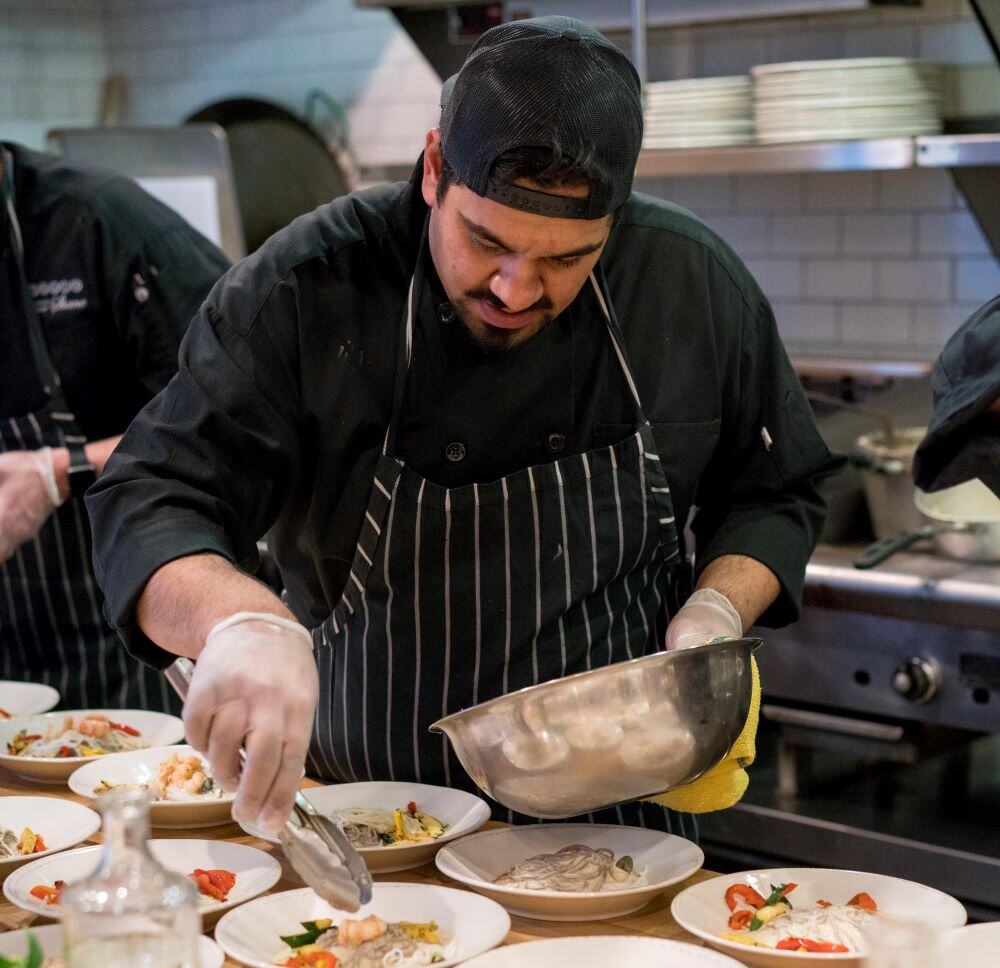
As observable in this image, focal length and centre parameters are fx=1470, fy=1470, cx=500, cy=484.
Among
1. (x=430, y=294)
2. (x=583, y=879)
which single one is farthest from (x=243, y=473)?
(x=583, y=879)

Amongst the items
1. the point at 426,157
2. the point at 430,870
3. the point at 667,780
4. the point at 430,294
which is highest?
the point at 426,157

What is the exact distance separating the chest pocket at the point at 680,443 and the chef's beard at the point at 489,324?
244mm

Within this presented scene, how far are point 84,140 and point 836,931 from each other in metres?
3.96

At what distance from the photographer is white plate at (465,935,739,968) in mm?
1463

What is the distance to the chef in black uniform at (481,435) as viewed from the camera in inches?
68.2

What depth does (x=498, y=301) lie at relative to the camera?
181cm

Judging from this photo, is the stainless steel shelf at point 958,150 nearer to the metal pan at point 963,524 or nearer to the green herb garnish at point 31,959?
the metal pan at point 963,524

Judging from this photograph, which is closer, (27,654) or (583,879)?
(583,879)

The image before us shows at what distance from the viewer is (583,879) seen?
5.29 feet

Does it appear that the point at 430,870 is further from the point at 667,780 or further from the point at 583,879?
the point at 667,780

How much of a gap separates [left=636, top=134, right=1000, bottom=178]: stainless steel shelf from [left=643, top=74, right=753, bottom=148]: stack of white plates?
52 mm

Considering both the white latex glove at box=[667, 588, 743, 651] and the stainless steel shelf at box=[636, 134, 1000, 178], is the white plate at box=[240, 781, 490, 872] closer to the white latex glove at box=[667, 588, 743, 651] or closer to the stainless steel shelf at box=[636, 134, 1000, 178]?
the white latex glove at box=[667, 588, 743, 651]

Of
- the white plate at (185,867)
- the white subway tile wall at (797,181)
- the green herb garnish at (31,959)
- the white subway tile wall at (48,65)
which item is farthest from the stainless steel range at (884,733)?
the white subway tile wall at (48,65)

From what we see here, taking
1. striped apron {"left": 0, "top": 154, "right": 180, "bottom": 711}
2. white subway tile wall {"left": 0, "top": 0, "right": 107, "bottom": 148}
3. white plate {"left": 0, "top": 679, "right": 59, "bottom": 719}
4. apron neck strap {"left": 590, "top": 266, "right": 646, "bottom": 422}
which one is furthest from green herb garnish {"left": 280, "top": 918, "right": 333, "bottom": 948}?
white subway tile wall {"left": 0, "top": 0, "right": 107, "bottom": 148}
